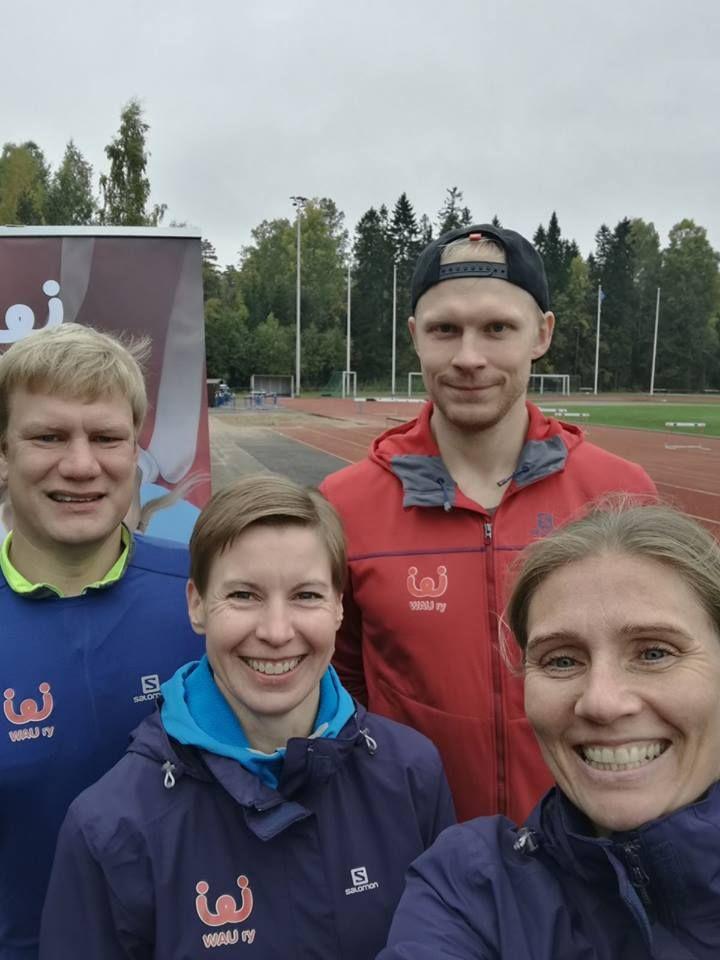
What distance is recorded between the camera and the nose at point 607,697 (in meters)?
1.14

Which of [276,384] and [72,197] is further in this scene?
[276,384]

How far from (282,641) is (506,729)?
2.55 feet

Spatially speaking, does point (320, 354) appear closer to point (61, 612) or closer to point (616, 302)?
point (616, 302)

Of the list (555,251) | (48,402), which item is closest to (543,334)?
(48,402)

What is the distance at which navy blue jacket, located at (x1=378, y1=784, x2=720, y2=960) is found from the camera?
42.3 inches

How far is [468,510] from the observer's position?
2162mm

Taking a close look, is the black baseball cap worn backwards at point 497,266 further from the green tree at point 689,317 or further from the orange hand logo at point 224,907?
the green tree at point 689,317

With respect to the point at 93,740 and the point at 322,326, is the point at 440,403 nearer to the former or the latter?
the point at 93,740

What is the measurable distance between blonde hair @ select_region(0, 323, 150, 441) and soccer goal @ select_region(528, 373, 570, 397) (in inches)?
2478

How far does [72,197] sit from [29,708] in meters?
42.0

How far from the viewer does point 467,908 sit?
118cm

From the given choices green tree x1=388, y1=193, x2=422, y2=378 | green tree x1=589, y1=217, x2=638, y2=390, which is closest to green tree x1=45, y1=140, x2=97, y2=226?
green tree x1=388, y1=193, x2=422, y2=378

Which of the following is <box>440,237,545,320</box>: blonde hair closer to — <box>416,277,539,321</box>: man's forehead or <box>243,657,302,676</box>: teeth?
<box>416,277,539,321</box>: man's forehead

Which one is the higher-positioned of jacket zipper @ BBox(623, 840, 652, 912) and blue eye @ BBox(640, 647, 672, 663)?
blue eye @ BBox(640, 647, 672, 663)
